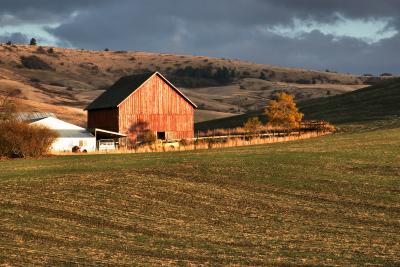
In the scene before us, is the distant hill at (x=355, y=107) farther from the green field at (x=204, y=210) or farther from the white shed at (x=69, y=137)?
the green field at (x=204, y=210)

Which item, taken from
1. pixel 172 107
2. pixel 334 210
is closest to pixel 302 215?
pixel 334 210

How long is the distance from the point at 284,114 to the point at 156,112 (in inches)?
513

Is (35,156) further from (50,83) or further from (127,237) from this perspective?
(50,83)

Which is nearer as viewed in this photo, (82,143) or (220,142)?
(220,142)

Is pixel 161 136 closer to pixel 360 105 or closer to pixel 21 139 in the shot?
pixel 21 139

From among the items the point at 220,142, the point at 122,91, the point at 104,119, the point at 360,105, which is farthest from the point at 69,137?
the point at 360,105

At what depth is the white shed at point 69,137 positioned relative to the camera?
63.3 meters

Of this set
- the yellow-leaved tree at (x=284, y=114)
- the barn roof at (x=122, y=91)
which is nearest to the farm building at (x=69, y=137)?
the barn roof at (x=122, y=91)

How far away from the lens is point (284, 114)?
7250 cm

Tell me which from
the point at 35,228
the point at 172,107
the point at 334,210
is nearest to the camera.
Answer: the point at 35,228

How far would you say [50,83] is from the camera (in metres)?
186

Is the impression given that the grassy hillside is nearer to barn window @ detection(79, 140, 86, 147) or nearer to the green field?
barn window @ detection(79, 140, 86, 147)

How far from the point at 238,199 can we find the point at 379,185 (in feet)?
26.2

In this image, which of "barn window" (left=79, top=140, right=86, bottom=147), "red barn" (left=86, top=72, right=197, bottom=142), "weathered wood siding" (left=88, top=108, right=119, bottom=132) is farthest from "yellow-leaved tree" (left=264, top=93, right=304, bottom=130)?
"barn window" (left=79, top=140, right=86, bottom=147)
